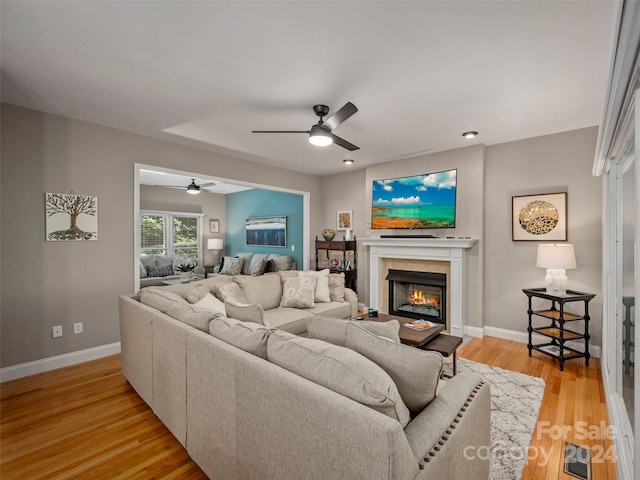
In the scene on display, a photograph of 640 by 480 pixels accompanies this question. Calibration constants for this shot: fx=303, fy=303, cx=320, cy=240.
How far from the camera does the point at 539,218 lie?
146 inches

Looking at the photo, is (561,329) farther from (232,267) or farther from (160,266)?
(160,266)

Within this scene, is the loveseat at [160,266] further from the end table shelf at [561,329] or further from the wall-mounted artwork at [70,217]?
the end table shelf at [561,329]

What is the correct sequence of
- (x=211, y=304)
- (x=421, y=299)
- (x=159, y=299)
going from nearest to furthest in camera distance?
(x=159, y=299)
(x=211, y=304)
(x=421, y=299)

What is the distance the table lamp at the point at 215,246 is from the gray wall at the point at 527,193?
6.33m

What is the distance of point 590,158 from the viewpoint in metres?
3.44

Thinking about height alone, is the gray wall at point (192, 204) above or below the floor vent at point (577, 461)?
above

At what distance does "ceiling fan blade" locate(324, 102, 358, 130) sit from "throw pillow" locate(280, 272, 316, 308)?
1904 mm

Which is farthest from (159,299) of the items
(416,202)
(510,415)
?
(416,202)

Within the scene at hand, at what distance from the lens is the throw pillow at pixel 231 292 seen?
9.90ft

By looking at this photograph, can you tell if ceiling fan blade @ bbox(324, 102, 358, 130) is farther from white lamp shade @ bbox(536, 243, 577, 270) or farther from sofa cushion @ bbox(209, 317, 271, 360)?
white lamp shade @ bbox(536, 243, 577, 270)

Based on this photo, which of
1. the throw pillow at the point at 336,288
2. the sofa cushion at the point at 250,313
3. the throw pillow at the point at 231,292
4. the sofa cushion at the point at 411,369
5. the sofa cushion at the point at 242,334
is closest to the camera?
the sofa cushion at the point at 411,369

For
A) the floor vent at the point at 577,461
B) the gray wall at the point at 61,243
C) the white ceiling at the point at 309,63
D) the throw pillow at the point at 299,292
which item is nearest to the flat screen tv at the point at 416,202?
the white ceiling at the point at 309,63

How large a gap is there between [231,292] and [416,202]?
2.99m

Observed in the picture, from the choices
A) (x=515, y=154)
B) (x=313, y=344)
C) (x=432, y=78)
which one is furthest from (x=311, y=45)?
(x=515, y=154)
